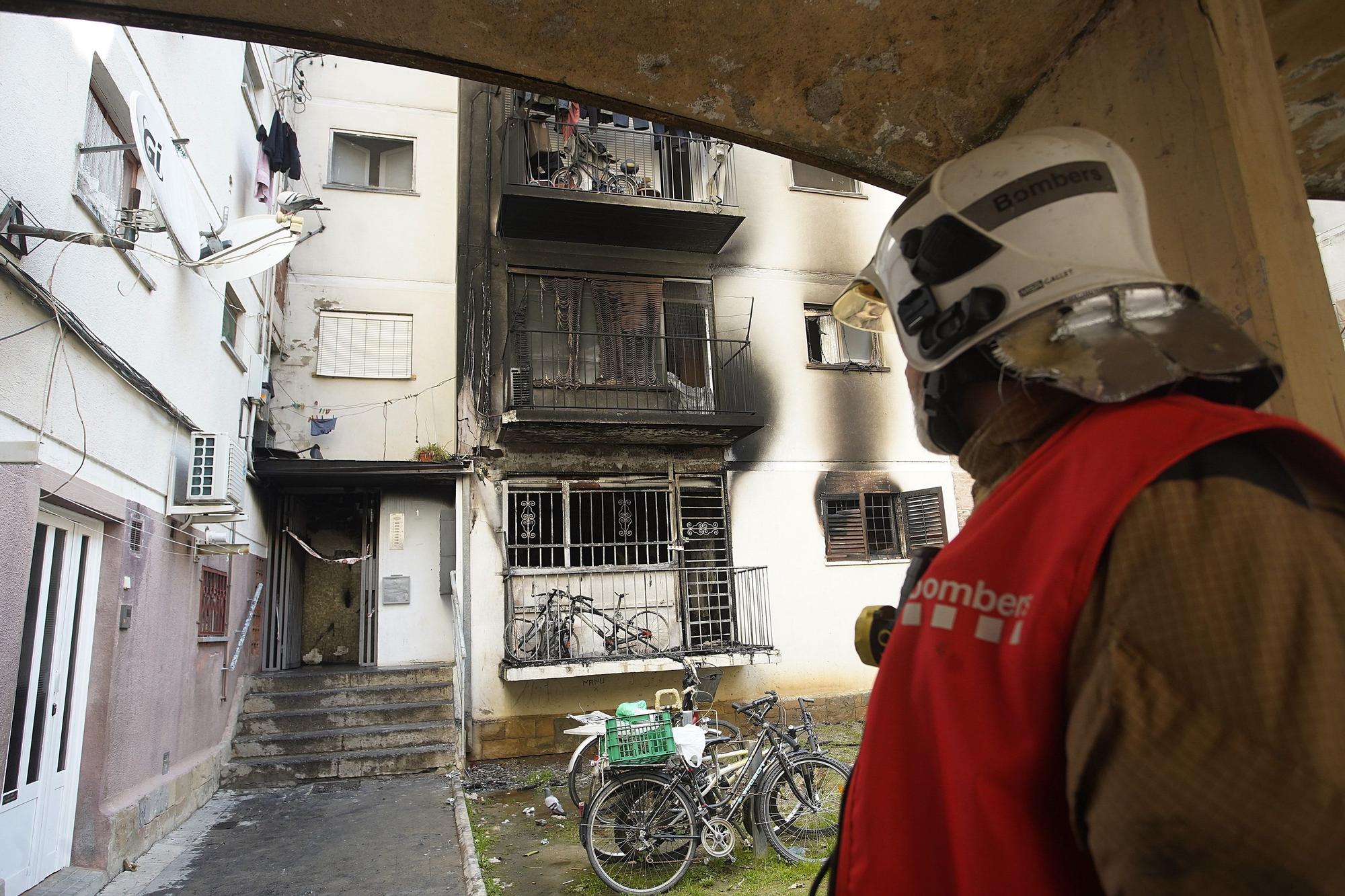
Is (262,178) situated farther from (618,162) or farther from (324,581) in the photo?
(324,581)

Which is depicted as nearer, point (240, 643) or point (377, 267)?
point (240, 643)

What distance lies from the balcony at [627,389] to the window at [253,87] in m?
4.08

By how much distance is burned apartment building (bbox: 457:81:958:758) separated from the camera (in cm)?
993

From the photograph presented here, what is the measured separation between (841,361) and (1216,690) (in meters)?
11.3

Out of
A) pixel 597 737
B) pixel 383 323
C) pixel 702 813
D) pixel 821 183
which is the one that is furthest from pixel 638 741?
pixel 821 183

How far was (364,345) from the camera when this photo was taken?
10797 millimetres

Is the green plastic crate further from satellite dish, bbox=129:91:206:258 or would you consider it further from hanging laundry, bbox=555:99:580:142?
hanging laundry, bbox=555:99:580:142

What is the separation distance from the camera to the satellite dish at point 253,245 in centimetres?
732

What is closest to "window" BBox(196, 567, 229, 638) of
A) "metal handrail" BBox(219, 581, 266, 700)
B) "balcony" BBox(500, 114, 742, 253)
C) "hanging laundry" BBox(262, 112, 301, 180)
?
"metal handrail" BBox(219, 581, 266, 700)

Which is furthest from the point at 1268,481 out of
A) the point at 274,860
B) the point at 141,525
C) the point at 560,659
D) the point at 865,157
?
the point at 560,659

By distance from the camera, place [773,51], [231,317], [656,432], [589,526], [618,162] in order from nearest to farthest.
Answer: [773,51], [231,317], [656,432], [589,526], [618,162]

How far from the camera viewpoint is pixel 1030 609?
80cm

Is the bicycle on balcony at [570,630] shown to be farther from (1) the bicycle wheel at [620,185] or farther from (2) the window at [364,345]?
(1) the bicycle wheel at [620,185]

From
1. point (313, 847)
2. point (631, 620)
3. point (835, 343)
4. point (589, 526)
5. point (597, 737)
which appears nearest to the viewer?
point (313, 847)
